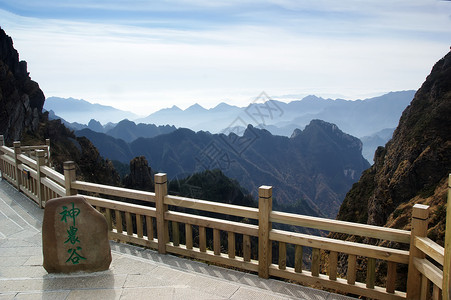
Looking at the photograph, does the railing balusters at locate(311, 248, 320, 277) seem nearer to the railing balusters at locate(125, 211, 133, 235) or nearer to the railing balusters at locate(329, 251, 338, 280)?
the railing balusters at locate(329, 251, 338, 280)

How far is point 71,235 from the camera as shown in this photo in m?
4.34

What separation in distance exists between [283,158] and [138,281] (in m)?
161

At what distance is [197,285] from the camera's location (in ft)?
13.9

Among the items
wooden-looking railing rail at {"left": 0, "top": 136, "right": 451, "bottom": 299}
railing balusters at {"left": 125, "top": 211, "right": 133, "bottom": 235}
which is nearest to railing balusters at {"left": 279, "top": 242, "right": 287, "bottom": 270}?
wooden-looking railing rail at {"left": 0, "top": 136, "right": 451, "bottom": 299}

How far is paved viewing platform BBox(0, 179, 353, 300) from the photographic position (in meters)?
4.01

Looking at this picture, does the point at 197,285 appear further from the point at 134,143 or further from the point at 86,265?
the point at 134,143

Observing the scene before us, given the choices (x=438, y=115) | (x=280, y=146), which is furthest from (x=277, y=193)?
(x=438, y=115)

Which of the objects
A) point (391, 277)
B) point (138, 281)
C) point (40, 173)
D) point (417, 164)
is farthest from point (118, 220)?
point (417, 164)

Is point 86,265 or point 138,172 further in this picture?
point 138,172

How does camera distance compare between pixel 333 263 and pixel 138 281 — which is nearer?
pixel 333 263

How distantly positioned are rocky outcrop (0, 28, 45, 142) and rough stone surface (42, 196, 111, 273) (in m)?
32.1

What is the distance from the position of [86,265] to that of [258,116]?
5367 mm

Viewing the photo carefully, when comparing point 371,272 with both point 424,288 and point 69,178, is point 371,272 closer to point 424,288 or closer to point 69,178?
point 424,288

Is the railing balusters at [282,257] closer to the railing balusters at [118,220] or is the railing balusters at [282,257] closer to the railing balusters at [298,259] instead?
the railing balusters at [298,259]
